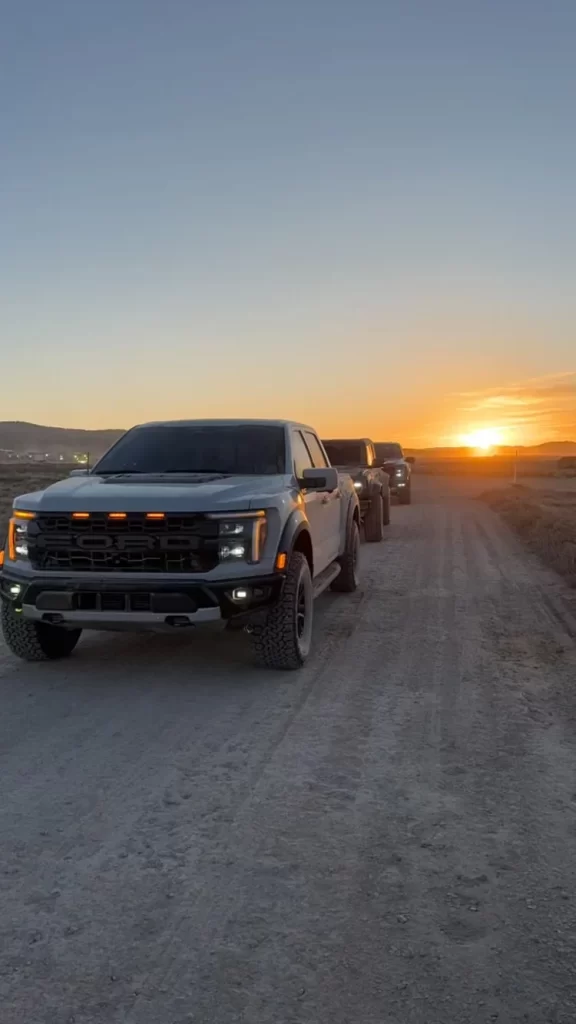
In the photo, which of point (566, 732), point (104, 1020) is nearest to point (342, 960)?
point (104, 1020)

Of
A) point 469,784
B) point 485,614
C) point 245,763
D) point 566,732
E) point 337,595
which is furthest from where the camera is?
point 337,595

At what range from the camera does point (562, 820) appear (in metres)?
3.99

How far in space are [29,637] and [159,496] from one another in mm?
1636

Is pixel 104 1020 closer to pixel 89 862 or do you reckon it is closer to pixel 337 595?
pixel 89 862

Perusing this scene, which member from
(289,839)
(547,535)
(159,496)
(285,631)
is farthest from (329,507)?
(547,535)

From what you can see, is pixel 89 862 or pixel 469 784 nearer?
pixel 89 862

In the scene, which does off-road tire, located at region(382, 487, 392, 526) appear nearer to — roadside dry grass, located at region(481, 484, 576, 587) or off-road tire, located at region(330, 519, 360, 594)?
roadside dry grass, located at region(481, 484, 576, 587)

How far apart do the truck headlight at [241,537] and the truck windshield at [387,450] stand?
21757 millimetres

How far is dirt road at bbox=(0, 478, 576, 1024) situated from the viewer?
106 inches

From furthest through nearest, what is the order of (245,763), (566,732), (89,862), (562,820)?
(566,732)
(245,763)
(562,820)
(89,862)

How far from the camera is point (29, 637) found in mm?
6754

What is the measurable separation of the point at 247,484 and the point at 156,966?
4.22 metres

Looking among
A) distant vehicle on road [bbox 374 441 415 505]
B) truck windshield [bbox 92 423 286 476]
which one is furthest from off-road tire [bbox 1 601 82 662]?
distant vehicle on road [bbox 374 441 415 505]

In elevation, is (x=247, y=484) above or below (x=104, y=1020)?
above
